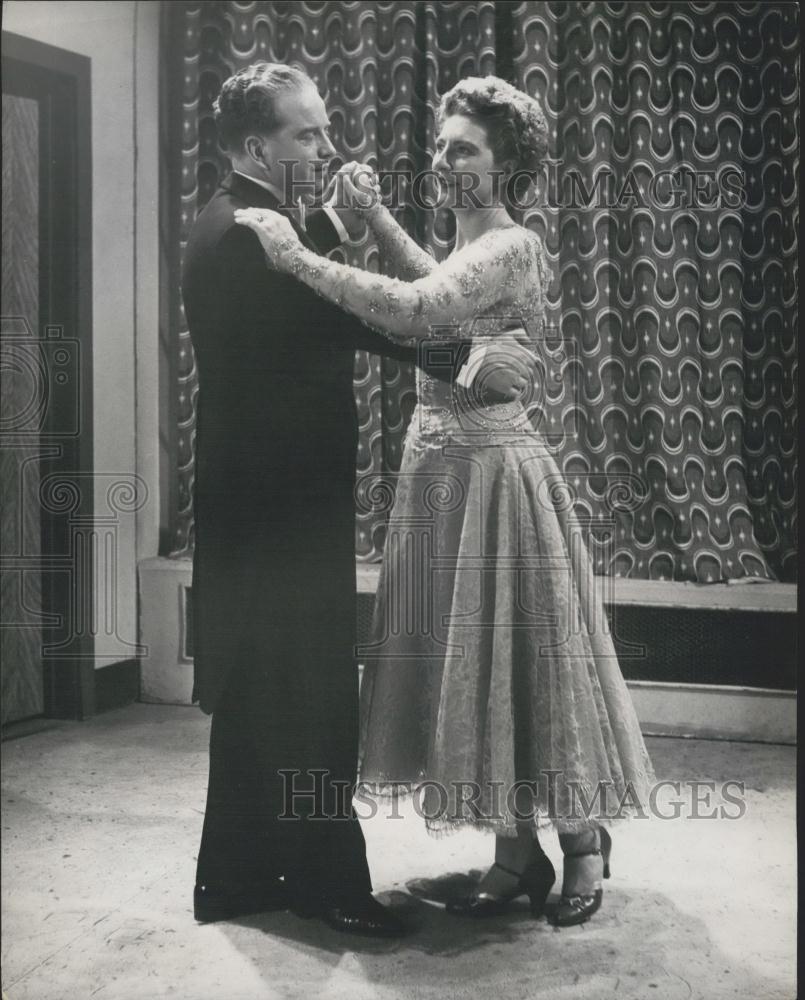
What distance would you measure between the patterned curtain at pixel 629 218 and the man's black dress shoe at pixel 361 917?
0.99 m

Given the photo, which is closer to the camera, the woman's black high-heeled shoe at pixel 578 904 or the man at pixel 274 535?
the man at pixel 274 535

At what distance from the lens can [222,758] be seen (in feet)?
6.15

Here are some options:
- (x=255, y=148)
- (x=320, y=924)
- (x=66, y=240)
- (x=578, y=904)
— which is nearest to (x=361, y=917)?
(x=320, y=924)

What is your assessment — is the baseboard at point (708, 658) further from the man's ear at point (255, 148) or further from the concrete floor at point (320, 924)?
the man's ear at point (255, 148)

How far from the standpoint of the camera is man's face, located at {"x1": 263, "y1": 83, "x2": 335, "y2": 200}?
1.73 meters

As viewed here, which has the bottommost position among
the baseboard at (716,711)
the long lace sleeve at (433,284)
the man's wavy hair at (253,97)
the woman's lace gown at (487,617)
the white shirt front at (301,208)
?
the baseboard at (716,711)

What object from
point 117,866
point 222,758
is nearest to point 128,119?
point 222,758

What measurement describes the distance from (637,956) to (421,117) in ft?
6.20

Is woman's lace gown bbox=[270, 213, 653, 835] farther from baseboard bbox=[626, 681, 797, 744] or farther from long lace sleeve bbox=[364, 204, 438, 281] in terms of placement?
baseboard bbox=[626, 681, 797, 744]

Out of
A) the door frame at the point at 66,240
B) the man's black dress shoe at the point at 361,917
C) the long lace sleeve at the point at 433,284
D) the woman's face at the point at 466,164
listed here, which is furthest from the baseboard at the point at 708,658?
the woman's face at the point at 466,164

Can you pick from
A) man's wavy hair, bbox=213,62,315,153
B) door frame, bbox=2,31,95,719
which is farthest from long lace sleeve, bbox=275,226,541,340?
door frame, bbox=2,31,95,719

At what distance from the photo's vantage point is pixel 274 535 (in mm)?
1812

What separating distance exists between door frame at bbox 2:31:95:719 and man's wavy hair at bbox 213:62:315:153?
0.36 meters

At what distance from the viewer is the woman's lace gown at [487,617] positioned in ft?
5.99
